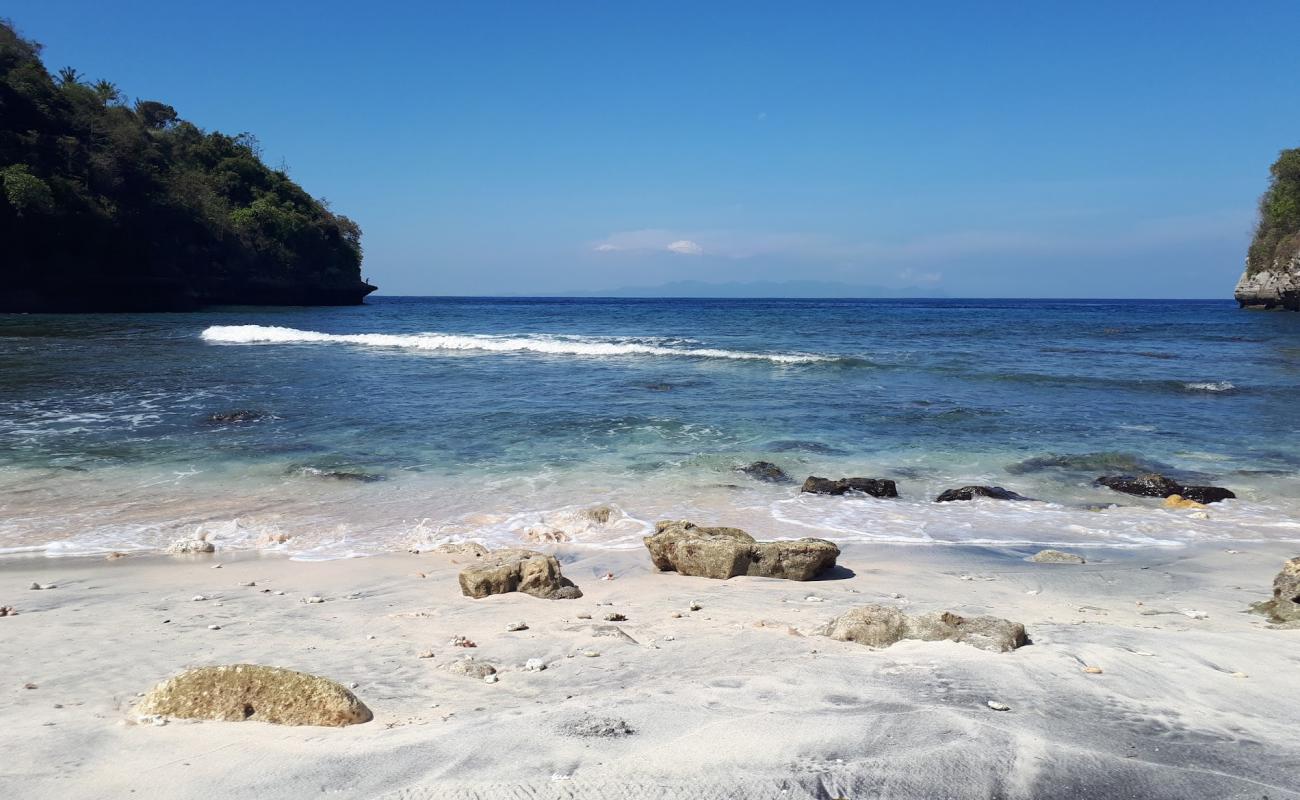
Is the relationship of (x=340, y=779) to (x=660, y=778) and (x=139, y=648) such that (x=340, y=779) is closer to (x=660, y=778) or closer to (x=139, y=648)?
(x=660, y=778)

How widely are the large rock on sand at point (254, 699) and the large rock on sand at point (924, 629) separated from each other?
2772 millimetres

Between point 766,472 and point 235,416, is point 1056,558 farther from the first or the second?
point 235,416

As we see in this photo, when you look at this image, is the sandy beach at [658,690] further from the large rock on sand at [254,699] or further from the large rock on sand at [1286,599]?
the large rock on sand at [1286,599]

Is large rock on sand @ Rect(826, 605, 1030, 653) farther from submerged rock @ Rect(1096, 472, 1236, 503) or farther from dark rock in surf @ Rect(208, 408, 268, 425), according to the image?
dark rock in surf @ Rect(208, 408, 268, 425)

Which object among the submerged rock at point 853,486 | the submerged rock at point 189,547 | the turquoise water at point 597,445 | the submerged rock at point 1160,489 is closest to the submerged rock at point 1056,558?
the turquoise water at point 597,445

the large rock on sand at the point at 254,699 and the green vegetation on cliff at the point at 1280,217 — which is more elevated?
the green vegetation on cliff at the point at 1280,217

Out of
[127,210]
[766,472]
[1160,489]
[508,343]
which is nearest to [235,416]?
[766,472]

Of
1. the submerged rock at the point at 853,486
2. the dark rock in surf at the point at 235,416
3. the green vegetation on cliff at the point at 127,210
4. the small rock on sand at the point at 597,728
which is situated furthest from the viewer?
the green vegetation on cliff at the point at 127,210

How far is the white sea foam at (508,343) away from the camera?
94.2 feet

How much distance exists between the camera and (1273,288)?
58875mm

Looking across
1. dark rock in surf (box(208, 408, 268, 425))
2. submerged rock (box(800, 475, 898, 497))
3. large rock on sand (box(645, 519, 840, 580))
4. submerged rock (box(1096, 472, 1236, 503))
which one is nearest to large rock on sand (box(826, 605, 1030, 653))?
large rock on sand (box(645, 519, 840, 580))

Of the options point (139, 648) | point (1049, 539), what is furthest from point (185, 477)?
point (1049, 539)

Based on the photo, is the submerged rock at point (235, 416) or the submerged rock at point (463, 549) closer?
the submerged rock at point (463, 549)

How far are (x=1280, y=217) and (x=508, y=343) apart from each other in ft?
192
